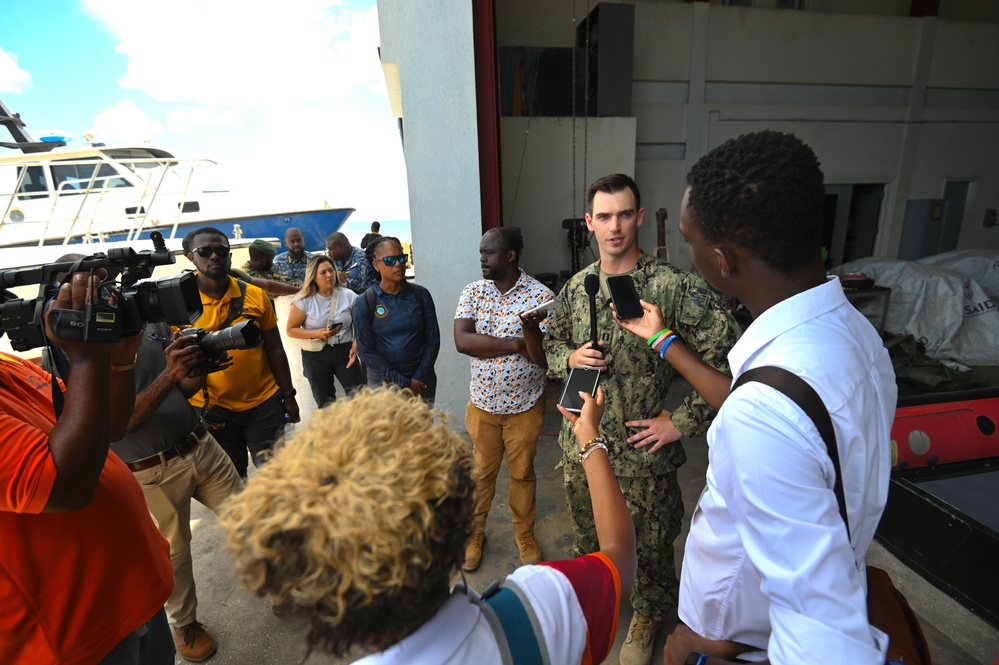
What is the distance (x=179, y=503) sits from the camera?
2303mm

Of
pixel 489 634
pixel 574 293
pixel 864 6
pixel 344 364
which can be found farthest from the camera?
pixel 864 6

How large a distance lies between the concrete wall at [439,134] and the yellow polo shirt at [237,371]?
149 centimetres

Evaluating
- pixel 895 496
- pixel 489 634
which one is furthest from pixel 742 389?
pixel 895 496

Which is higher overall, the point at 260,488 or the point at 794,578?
the point at 260,488

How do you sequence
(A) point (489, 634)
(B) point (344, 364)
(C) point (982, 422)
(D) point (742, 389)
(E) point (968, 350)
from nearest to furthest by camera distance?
(A) point (489, 634)
(D) point (742, 389)
(C) point (982, 422)
(B) point (344, 364)
(E) point (968, 350)

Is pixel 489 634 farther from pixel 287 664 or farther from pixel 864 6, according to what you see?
pixel 864 6

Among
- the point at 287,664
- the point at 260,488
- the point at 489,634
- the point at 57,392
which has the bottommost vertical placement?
the point at 287,664

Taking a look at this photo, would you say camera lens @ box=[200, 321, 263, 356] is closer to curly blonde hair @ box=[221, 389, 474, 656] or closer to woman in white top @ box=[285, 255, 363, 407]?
curly blonde hair @ box=[221, 389, 474, 656]

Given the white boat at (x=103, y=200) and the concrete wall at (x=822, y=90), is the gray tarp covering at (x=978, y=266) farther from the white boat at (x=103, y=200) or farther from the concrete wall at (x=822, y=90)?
the white boat at (x=103, y=200)

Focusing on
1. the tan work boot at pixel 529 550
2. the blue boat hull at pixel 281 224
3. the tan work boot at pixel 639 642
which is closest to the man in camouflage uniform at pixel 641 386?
the tan work boot at pixel 639 642

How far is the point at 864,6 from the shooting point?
8.66 metres

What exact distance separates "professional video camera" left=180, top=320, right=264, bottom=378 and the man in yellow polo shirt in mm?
506

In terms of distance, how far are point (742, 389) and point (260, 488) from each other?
2.74ft

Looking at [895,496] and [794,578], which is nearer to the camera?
[794,578]
